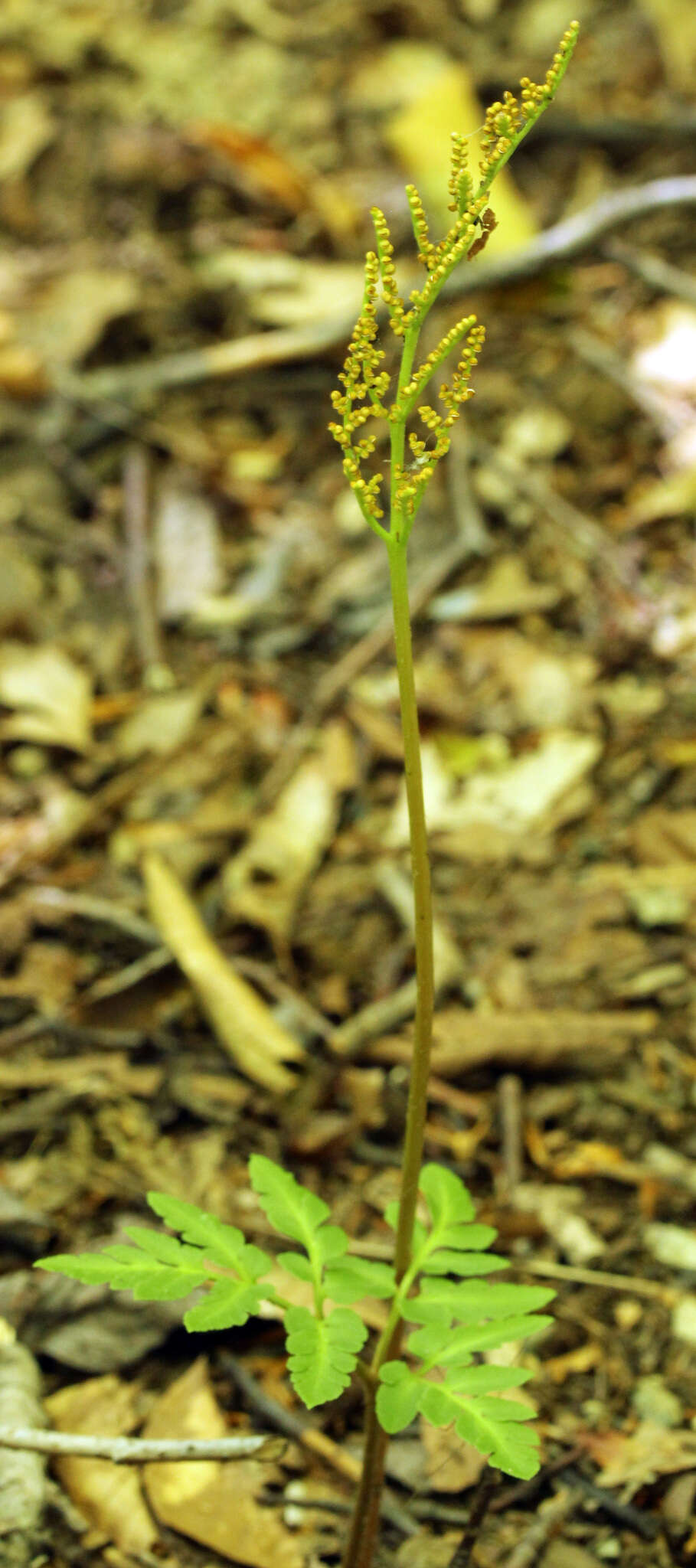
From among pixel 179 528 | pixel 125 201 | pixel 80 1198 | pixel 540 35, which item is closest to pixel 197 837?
pixel 80 1198

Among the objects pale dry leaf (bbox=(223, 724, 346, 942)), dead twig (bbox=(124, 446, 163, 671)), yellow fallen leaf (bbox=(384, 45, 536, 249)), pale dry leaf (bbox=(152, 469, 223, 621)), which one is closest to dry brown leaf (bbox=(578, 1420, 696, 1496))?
pale dry leaf (bbox=(223, 724, 346, 942))

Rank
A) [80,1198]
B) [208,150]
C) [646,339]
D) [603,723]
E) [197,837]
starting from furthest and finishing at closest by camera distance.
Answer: [208,150]
[646,339]
[603,723]
[197,837]
[80,1198]

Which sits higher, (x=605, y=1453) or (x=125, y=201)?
(x=125, y=201)

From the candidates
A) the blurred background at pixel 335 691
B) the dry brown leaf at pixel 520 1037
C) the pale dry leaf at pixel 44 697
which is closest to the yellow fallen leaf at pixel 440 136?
the blurred background at pixel 335 691

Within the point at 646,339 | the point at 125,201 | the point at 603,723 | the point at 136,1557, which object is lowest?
the point at 136,1557

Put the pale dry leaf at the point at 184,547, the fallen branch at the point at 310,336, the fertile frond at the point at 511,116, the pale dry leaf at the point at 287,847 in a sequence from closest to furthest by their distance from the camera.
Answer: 1. the fertile frond at the point at 511,116
2. the pale dry leaf at the point at 287,847
3. the pale dry leaf at the point at 184,547
4. the fallen branch at the point at 310,336

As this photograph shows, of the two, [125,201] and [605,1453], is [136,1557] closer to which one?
[605,1453]

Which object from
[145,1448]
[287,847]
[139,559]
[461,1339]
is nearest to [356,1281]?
[461,1339]

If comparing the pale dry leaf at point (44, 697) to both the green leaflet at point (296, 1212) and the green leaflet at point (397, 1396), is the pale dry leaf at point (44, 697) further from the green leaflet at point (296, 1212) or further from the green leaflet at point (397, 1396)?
Answer: the green leaflet at point (397, 1396)
